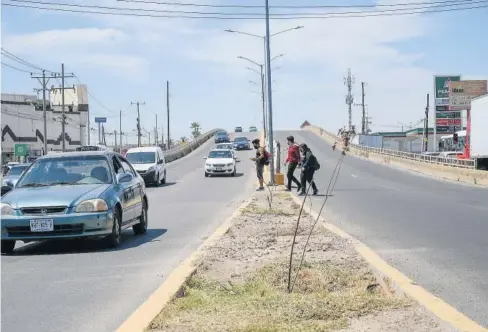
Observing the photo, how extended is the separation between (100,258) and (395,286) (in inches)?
193

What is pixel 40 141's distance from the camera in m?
95.6

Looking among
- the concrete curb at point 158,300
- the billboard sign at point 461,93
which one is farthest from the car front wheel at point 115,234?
the billboard sign at point 461,93

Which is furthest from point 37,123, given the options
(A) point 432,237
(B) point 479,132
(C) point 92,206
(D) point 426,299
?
(D) point 426,299

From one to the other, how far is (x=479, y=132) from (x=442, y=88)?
4153 cm

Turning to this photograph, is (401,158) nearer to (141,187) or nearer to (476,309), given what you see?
(141,187)

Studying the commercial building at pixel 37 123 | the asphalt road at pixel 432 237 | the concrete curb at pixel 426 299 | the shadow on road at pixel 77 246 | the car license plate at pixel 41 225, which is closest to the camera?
the concrete curb at pixel 426 299

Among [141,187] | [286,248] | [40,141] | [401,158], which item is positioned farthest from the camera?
[40,141]

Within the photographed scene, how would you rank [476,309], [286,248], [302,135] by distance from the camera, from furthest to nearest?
[302,135] → [286,248] → [476,309]

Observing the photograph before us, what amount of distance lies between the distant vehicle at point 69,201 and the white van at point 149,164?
19.8m

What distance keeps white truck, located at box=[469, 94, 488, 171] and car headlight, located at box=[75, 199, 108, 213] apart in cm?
2647

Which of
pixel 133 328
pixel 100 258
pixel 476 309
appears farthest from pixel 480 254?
pixel 133 328

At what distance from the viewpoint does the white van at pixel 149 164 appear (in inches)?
1286

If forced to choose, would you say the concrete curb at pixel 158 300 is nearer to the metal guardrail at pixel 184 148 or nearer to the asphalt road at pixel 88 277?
the asphalt road at pixel 88 277

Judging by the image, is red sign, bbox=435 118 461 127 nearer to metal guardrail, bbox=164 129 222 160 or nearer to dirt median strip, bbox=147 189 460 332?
metal guardrail, bbox=164 129 222 160
